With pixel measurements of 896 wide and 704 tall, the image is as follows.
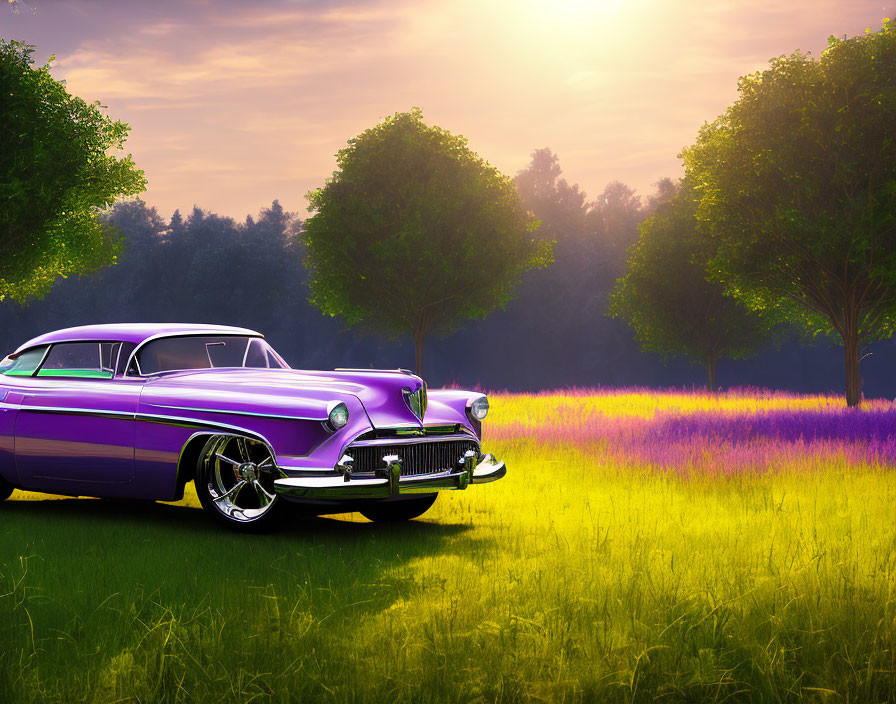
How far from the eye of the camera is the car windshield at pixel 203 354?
28.5ft

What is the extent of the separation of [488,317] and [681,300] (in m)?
30.3

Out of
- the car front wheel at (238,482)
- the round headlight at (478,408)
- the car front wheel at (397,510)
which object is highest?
the round headlight at (478,408)

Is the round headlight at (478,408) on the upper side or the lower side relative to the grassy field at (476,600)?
upper

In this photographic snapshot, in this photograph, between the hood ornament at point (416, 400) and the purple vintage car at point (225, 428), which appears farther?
the hood ornament at point (416, 400)

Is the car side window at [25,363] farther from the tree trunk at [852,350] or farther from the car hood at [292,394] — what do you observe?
the tree trunk at [852,350]

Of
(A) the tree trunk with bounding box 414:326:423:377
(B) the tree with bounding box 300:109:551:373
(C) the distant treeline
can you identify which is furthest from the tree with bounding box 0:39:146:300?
(C) the distant treeline

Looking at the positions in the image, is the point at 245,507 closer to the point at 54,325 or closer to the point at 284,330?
the point at 284,330

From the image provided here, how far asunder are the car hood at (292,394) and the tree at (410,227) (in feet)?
67.5

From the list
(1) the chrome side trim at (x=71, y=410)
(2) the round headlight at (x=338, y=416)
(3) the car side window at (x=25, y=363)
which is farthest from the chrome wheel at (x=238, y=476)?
(3) the car side window at (x=25, y=363)

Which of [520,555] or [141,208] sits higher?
[141,208]

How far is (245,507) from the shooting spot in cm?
801

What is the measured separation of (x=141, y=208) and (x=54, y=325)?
35.2 m

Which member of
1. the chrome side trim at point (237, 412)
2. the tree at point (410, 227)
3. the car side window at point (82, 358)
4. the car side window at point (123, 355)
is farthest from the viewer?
the tree at point (410, 227)

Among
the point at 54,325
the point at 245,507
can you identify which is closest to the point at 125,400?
the point at 245,507
